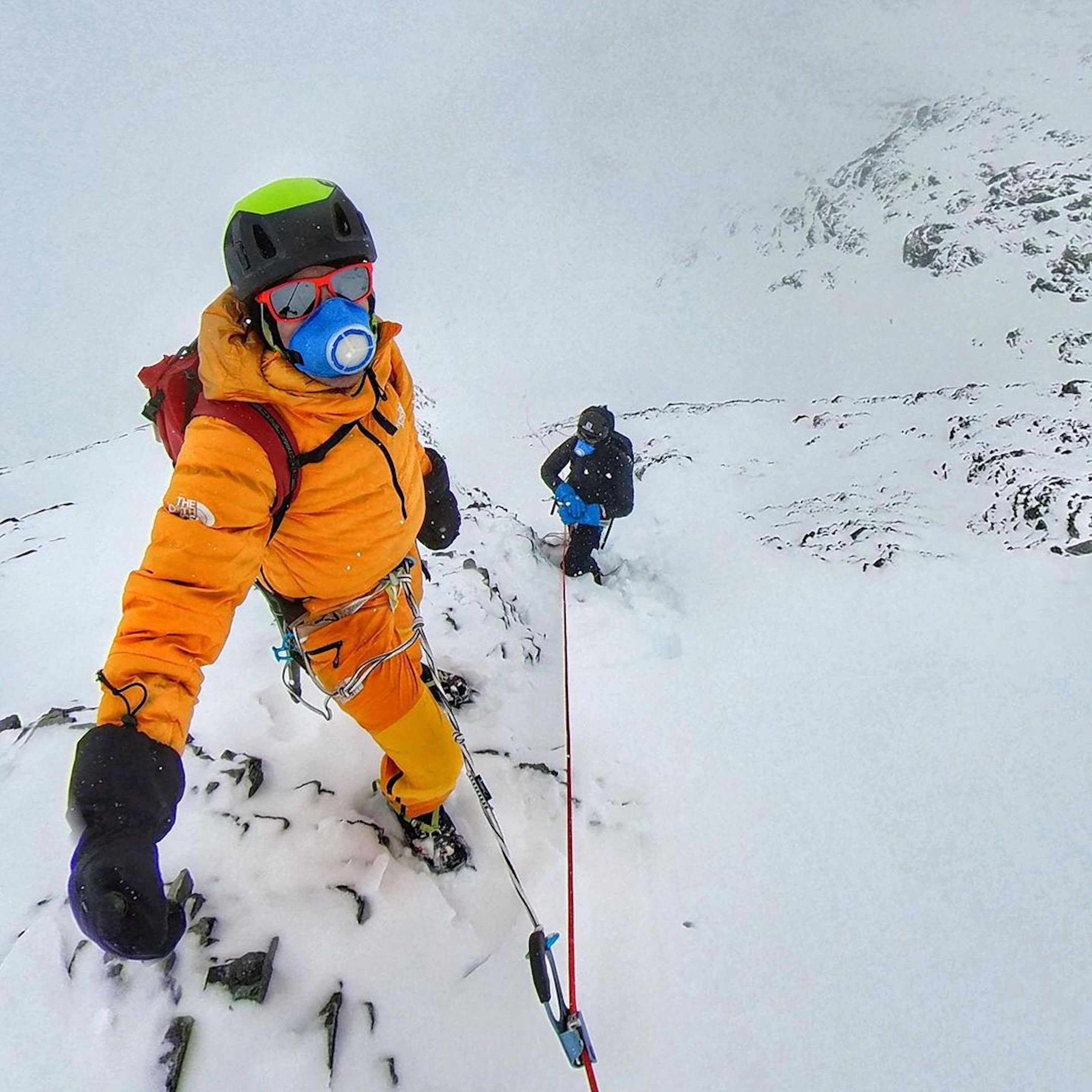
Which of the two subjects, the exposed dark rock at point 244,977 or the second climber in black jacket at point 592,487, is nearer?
the exposed dark rock at point 244,977

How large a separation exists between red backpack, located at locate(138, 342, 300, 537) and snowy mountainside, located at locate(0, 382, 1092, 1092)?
5.29 ft

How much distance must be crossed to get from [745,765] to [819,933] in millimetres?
1036

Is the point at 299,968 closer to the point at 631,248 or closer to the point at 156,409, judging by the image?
the point at 156,409

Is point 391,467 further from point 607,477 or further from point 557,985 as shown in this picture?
point 607,477

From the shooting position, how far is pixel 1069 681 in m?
4.20

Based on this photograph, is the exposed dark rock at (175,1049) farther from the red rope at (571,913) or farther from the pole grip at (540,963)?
the red rope at (571,913)

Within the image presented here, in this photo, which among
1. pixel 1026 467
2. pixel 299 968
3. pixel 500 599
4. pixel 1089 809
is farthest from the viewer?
pixel 1026 467

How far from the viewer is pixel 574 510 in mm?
6727

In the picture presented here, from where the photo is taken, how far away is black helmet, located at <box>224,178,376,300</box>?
2129 mm

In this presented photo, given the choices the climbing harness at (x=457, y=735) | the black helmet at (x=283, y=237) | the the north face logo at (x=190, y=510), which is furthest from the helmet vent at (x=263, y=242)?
the climbing harness at (x=457, y=735)

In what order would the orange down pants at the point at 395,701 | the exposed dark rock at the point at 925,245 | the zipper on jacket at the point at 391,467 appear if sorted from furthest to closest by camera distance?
the exposed dark rock at the point at 925,245
the orange down pants at the point at 395,701
the zipper on jacket at the point at 391,467

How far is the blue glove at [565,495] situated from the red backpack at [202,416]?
4585mm

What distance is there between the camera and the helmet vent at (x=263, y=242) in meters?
2.15

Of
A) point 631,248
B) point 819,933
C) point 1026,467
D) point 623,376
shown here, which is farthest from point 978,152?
point 819,933
